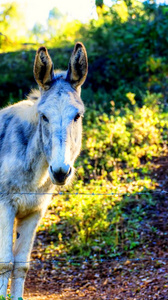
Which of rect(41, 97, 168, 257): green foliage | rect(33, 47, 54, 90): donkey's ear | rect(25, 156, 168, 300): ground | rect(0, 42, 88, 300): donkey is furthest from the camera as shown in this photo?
rect(41, 97, 168, 257): green foliage

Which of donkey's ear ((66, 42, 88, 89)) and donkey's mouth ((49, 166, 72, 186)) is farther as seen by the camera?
donkey's ear ((66, 42, 88, 89))

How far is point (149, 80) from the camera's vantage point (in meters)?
10.5

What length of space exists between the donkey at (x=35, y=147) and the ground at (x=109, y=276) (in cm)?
89

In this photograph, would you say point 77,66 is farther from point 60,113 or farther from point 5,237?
point 5,237

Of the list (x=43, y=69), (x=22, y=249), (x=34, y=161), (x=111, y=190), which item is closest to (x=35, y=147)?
(x=34, y=161)

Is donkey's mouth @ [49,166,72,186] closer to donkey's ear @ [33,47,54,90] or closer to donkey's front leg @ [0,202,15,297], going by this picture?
donkey's front leg @ [0,202,15,297]

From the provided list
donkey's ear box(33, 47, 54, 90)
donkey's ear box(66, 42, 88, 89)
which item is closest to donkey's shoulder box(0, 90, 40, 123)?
donkey's ear box(33, 47, 54, 90)

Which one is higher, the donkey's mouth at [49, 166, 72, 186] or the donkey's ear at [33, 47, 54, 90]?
the donkey's ear at [33, 47, 54, 90]

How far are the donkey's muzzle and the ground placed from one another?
194 cm

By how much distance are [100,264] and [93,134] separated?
3.30m

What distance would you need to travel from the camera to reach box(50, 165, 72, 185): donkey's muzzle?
3.31m

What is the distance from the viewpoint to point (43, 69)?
397 cm

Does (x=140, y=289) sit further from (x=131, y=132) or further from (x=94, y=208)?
(x=131, y=132)

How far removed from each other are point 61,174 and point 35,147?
0.81m
